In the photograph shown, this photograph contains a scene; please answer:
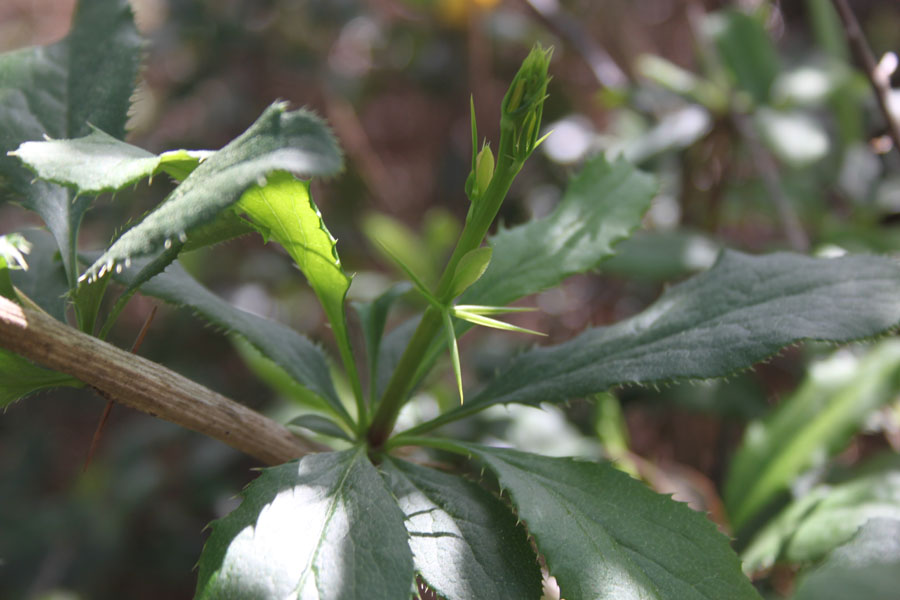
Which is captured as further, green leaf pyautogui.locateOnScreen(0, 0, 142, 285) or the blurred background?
the blurred background

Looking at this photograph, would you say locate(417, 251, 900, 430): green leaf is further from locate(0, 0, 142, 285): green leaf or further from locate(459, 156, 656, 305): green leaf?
locate(0, 0, 142, 285): green leaf

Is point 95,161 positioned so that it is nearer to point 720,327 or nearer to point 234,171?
point 234,171

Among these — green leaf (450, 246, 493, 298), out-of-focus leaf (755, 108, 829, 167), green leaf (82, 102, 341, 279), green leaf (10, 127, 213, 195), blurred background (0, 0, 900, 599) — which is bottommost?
blurred background (0, 0, 900, 599)

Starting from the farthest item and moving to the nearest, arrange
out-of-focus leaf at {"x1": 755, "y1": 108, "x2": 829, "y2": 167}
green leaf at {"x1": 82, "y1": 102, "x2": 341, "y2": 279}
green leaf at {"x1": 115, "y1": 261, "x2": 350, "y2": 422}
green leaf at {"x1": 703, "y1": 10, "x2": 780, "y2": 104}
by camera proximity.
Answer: green leaf at {"x1": 703, "y1": 10, "x2": 780, "y2": 104}
out-of-focus leaf at {"x1": 755, "y1": 108, "x2": 829, "y2": 167}
green leaf at {"x1": 115, "y1": 261, "x2": 350, "y2": 422}
green leaf at {"x1": 82, "y1": 102, "x2": 341, "y2": 279}

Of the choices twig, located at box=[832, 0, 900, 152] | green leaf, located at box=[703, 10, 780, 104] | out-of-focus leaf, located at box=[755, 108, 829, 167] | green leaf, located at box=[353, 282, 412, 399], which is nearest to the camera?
green leaf, located at box=[353, 282, 412, 399]

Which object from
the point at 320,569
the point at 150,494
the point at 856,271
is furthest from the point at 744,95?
the point at 150,494

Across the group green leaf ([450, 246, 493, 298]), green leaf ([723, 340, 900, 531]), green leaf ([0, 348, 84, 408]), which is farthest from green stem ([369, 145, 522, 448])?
green leaf ([723, 340, 900, 531])

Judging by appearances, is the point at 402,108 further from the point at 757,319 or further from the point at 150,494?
the point at 757,319

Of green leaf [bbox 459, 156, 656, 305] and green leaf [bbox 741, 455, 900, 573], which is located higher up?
green leaf [bbox 459, 156, 656, 305]
